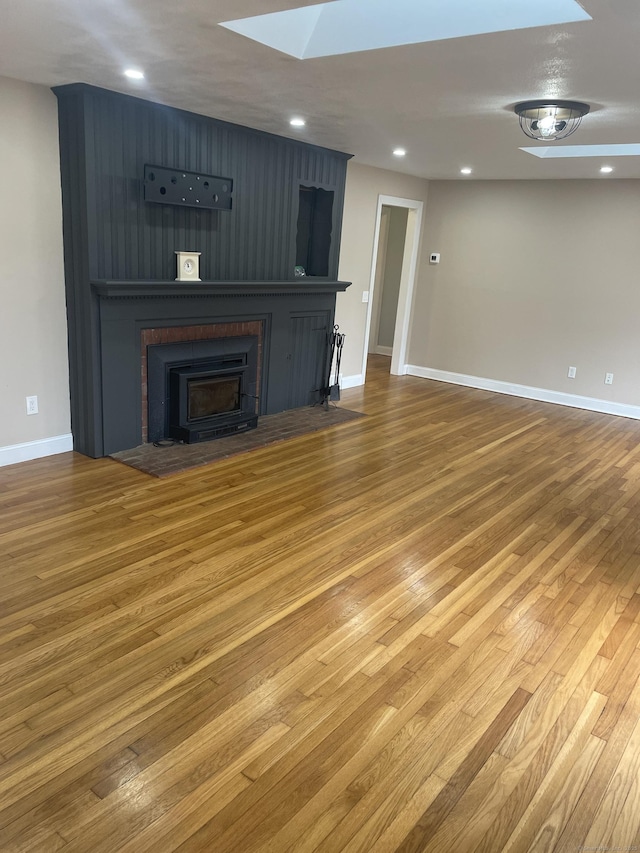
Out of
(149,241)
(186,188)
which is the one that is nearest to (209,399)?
(149,241)

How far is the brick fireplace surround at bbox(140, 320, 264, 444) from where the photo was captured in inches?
181

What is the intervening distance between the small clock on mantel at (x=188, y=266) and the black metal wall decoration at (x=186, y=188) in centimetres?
35

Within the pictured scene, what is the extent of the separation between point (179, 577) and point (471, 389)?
5.52 metres

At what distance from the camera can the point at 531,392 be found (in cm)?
745

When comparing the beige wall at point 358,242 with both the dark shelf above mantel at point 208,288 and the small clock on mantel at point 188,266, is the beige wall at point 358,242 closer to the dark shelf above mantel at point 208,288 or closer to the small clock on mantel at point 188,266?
the dark shelf above mantel at point 208,288

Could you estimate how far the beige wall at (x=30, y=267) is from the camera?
3814 mm

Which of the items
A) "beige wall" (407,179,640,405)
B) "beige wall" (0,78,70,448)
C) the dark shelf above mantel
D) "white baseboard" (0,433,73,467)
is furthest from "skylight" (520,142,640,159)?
"white baseboard" (0,433,73,467)

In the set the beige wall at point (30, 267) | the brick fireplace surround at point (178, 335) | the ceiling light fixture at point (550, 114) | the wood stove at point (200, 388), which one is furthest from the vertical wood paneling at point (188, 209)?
the ceiling light fixture at point (550, 114)

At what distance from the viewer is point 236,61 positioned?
3.10 metres

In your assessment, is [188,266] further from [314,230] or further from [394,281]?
[394,281]

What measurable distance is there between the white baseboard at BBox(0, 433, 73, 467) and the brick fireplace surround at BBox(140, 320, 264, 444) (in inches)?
21.9

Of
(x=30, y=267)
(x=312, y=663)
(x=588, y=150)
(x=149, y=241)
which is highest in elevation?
(x=588, y=150)

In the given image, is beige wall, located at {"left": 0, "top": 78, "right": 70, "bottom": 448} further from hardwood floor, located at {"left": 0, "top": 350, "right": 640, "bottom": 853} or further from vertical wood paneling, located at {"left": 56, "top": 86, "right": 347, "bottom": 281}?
hardwood floor, located at {"left": 0, "top": 350, "right": 640, "bottom": 853}

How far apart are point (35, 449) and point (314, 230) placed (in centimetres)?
342
